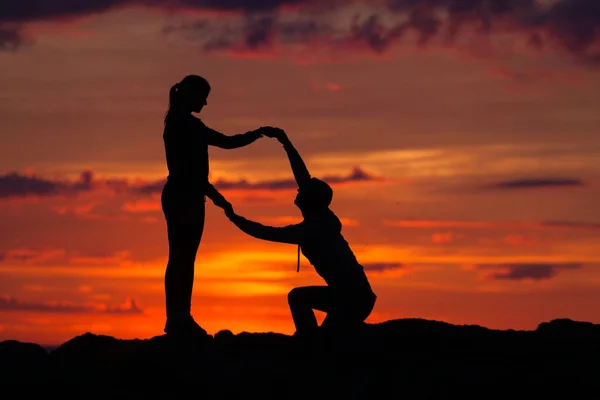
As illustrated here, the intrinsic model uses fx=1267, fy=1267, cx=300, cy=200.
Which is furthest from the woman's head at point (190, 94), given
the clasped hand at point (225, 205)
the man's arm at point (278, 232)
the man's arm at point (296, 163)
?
the man's arm at point (278, 232)

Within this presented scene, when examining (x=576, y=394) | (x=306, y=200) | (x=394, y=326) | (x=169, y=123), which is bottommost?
(x=576, y=394)

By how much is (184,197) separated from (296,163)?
5.84 feet

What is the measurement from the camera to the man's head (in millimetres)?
18141

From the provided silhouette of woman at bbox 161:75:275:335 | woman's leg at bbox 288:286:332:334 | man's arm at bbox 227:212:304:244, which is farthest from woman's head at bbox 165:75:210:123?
woman's leg at bbox 288:286:332:334

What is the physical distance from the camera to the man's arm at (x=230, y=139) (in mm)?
19547

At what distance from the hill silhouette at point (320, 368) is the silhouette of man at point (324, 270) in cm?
37

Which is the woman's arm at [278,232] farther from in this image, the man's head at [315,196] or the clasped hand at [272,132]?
the clasped hand at [272,132]

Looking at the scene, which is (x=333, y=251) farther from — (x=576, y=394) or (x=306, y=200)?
(x=576, y=394)

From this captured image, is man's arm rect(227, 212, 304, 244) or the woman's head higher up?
the woman's head

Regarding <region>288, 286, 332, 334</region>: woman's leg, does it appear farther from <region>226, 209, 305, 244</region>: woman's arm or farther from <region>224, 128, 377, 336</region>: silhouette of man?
<region>226, 209, 305, 244</region>: woman's arm

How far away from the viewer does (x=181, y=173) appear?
19297 mm

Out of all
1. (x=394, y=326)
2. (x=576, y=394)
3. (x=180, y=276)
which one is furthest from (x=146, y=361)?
(x=576, y=394)

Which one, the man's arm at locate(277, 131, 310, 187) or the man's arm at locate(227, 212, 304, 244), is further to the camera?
the man's arm at locate(277, 131, 310, 187)

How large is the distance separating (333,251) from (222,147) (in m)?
2.88
